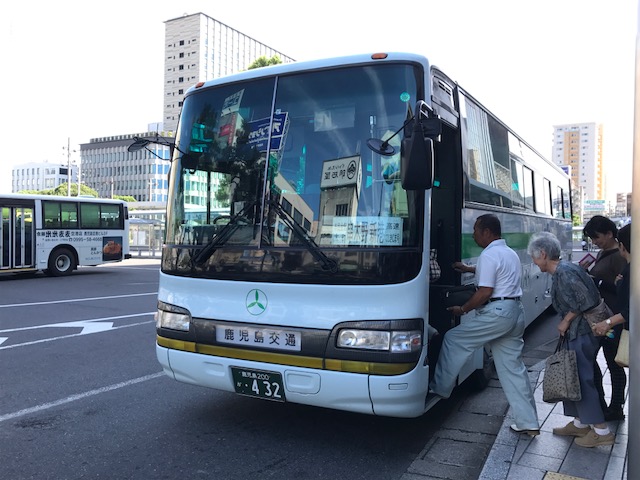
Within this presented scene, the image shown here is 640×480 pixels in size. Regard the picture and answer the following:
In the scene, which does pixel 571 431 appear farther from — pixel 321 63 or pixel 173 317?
pixel 321 63

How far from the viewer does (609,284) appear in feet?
17.1

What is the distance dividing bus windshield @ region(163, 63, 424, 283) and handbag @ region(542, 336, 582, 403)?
140 centimetres

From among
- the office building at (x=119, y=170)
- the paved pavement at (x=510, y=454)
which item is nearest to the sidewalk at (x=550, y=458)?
the paved pavement at (x=510, y=454)

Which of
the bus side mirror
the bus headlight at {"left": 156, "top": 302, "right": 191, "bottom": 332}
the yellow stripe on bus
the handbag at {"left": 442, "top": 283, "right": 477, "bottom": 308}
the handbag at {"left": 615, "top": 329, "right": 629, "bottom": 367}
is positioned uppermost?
the bus side mirror

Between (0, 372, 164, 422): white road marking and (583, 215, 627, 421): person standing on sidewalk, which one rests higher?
(583, 215, 627, 421): person standing on sidewalk

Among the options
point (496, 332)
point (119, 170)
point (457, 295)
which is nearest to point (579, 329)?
point (496, 332)

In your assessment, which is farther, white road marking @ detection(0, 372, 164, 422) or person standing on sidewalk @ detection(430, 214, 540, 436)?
white road marking @ detection(0, 372, 164, 422)

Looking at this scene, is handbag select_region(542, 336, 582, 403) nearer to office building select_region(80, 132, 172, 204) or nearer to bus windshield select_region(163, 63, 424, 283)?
bus windshield select_region(163, 63, 424, 283)

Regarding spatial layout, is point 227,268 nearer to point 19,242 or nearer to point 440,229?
point 440,229

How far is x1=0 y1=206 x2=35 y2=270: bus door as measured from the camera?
58.5 feet

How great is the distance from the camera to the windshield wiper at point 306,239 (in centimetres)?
395

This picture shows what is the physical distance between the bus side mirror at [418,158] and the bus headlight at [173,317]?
2022 mm

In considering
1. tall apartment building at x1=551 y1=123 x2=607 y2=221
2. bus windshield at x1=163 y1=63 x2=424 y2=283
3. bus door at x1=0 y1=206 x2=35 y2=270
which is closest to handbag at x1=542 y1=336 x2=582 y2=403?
bus windshield at x1=163 y1=63 x2=424 y2=283

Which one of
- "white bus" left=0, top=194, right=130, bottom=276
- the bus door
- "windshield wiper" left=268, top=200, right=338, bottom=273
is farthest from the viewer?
"white bus" left=0, top=194, right=130, bottom=276
